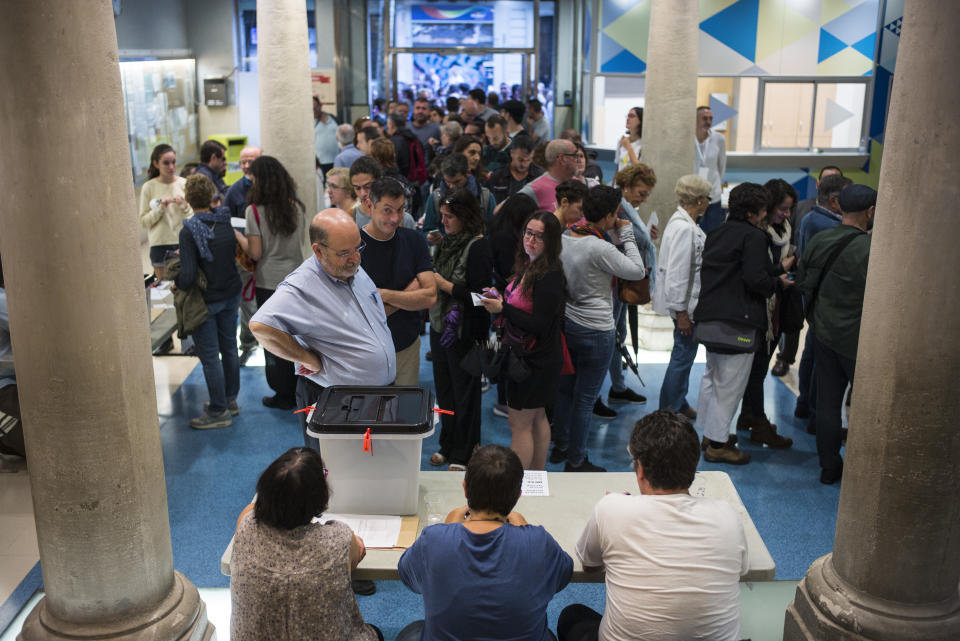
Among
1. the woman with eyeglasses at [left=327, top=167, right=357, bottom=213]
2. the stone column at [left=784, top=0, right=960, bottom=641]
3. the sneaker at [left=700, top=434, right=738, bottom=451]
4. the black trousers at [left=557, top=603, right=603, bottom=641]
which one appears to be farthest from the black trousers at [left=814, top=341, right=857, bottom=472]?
the woman with eyeglasses at [left=327, top=167, right=357, bottom=213]

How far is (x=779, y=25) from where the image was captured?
10.6 metres

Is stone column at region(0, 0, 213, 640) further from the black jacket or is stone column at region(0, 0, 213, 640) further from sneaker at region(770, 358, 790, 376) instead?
sneaker at region(770, 358, 790, 376)

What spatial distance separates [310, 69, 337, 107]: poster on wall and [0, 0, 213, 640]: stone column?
10828 mm

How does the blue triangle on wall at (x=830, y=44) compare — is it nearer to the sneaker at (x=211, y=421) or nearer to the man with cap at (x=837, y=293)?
the man with cap at (x=837, y=293)

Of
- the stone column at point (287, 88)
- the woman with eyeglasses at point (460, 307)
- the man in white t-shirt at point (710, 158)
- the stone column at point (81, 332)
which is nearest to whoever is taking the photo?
the stone column at point (81, 332)

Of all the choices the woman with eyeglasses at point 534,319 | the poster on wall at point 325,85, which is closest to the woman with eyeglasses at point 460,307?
the woman with eyeglasses at point 534,319

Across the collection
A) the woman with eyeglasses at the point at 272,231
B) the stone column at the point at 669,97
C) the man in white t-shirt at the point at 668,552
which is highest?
the stone column at the point at 669,97

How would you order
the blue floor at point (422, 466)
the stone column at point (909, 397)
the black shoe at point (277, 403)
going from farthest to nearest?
the black shoe at point (277, 403) → the blue floor at point (422, 466) → the stone column at point (909, 397)

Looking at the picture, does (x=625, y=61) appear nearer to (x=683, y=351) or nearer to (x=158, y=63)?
(x=158, y=63)

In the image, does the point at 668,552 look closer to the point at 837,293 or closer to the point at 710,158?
the point at 837,293

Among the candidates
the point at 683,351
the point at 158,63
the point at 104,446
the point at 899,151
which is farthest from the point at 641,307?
the point at 158,63

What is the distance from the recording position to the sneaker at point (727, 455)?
4.93m

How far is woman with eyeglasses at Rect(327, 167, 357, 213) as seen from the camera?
17.4ft

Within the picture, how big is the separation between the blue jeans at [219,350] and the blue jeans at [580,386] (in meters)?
2.00
